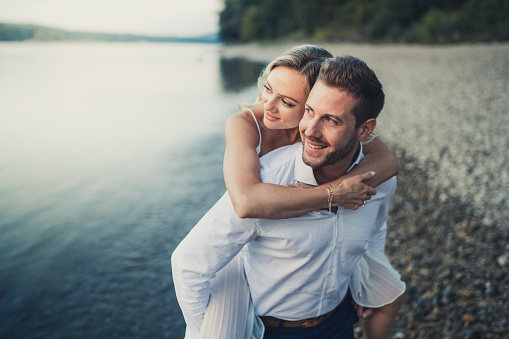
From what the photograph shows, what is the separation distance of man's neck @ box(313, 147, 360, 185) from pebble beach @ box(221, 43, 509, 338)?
0.81 meters

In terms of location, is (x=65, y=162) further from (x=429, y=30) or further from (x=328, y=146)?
(x=429, y=30)

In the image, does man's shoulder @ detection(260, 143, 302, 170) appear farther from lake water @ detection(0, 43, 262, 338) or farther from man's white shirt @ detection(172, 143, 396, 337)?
lake water @ detection(0, 43, 262, 338)

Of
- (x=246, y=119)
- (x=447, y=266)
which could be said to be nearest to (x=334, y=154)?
(x=246, y=119)

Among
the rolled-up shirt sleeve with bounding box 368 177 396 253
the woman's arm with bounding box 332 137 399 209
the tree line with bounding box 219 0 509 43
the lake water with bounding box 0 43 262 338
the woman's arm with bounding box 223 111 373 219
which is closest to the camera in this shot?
the woman's arm with bounding box 223 111 373 219

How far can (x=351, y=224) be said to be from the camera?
7.11ft

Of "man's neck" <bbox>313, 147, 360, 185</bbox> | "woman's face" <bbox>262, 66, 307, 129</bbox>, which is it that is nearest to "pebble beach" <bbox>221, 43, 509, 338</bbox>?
"woman's face" <bbox>262, 66, 307, 129</bbox>

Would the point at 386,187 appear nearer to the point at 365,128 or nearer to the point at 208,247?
the point at 365,128

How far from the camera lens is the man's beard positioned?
2.11m

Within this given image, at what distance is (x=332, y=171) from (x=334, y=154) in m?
0.23

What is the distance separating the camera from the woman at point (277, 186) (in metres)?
1.97

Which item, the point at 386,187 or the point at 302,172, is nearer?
the point at 302,172

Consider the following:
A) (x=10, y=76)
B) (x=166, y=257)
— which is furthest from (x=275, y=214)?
(x=10, y=76)

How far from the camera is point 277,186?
6.69ft

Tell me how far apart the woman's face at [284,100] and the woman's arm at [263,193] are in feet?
1.31
